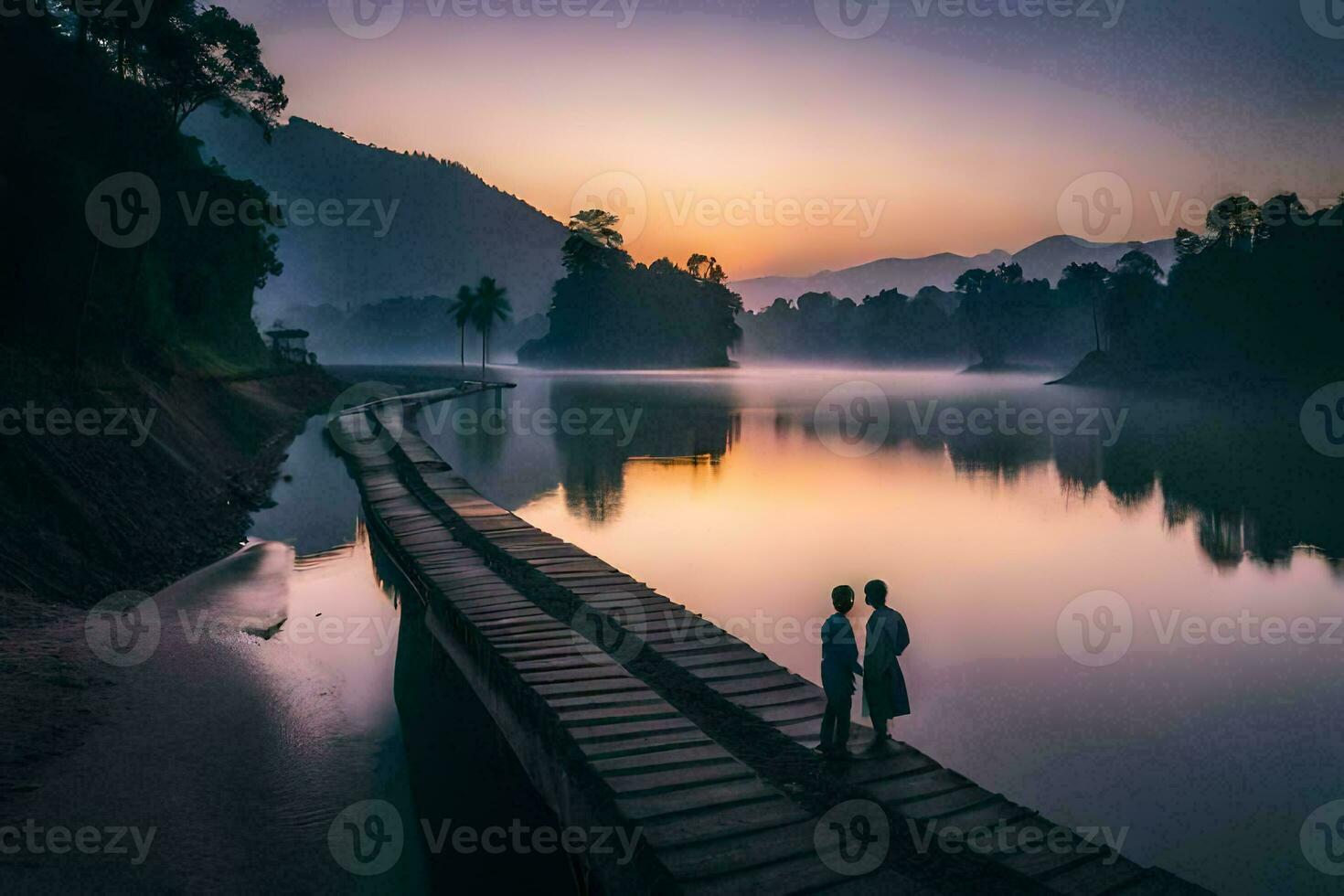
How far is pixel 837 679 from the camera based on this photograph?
797 centimetres

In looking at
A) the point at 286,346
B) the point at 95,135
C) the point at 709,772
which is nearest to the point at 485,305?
the point at 286,346

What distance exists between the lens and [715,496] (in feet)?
102

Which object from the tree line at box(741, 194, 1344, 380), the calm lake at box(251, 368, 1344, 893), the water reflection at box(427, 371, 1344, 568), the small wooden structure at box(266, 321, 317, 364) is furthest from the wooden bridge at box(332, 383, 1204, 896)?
the tree line at box(741, 194, 1344, 380)

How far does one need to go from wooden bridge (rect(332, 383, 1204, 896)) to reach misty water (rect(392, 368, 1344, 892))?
272cm

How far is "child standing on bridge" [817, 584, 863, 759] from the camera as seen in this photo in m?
7.93

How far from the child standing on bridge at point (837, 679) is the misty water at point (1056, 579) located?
291 centimetres

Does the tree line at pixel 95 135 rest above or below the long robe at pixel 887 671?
above

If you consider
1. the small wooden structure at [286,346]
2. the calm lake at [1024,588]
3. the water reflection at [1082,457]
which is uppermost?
the small wooden structure at [286,346]

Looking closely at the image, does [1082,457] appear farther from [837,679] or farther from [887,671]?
[837,679]

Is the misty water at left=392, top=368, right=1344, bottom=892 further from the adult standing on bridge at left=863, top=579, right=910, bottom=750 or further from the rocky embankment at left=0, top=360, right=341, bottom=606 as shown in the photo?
the rocky embankment at left=0, top=360, right=341, bottom=606

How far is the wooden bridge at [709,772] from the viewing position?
20.2ft

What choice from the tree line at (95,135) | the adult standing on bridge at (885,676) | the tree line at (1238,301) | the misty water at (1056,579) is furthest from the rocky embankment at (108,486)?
the tree line at (1238,301)

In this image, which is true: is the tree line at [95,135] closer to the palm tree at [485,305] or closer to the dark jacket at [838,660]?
the dark jacket at [838,660]

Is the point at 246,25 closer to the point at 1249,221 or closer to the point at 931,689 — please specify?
the point at 931,689
